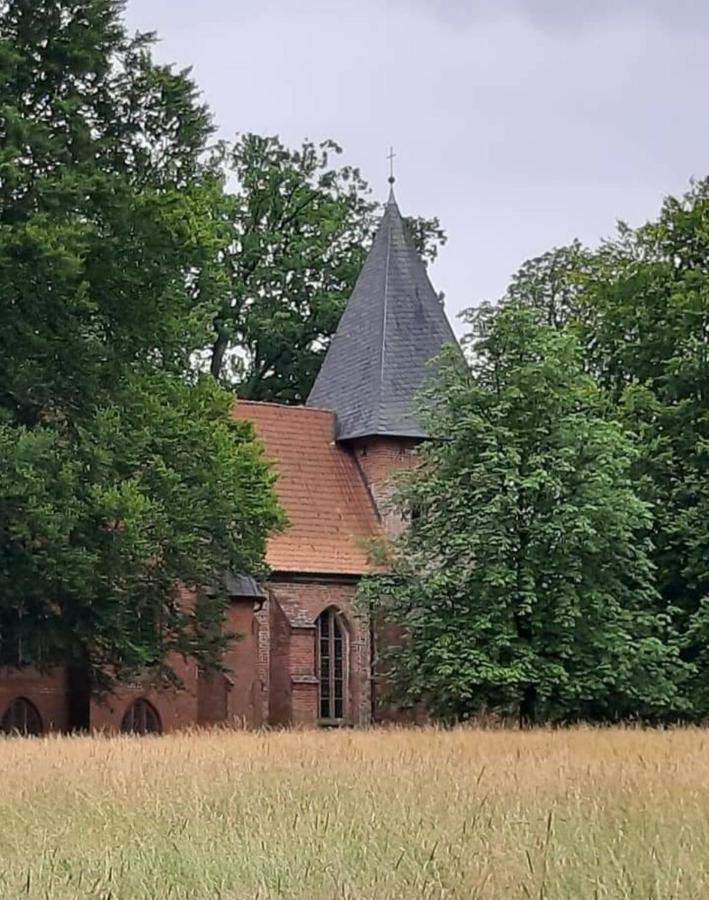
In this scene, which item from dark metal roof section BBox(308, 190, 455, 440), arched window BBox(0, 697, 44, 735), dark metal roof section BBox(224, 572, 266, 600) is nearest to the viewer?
arched window BBox(0, 697, 44, 735)

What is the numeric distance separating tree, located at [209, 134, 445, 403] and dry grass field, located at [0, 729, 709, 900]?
31157 millimetres

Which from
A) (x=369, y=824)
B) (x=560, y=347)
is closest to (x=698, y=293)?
(x=560, y=347)

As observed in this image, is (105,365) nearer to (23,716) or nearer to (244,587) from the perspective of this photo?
(23,716)

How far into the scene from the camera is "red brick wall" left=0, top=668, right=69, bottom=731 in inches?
1142

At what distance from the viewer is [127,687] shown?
3055 cm

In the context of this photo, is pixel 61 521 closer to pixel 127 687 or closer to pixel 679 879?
pixel 127 687

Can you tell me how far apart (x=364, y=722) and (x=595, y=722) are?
11.2 metres

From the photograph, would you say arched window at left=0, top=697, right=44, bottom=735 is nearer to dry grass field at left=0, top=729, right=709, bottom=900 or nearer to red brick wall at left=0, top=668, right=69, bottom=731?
red brick wall at left=0, top=668, right=69, bottom=731

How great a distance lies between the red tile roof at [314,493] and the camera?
120 feet

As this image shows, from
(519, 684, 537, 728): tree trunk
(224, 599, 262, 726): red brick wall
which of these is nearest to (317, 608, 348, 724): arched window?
(224, 599, 262, 726): red brick wall

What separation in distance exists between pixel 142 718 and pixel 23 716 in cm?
307

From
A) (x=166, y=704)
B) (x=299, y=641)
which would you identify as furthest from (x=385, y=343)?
(x=166, y=704)

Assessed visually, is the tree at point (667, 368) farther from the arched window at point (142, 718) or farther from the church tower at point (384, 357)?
the arched window at point (142, 718)

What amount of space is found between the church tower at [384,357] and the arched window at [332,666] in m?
2.82
